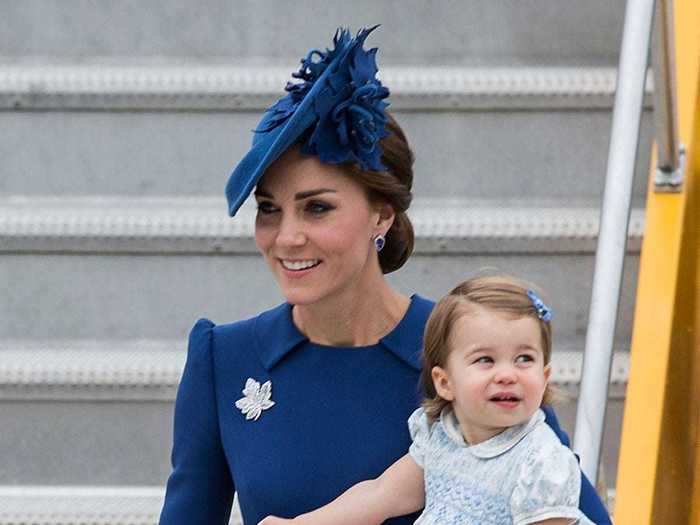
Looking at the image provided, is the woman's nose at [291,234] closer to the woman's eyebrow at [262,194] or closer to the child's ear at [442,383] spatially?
the woman's eyebrow at [262,194]

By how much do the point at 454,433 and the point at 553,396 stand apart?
12cm

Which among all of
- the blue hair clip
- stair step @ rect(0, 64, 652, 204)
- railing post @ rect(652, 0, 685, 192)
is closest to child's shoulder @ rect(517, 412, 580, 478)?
the blue hair clip

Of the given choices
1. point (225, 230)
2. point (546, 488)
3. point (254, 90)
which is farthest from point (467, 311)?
point (254, 90)

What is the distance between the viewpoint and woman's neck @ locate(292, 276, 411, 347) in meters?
1.94

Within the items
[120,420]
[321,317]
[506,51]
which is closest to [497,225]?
[506,51]

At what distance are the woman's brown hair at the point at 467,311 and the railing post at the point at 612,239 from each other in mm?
248

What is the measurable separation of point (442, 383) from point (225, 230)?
4.28 feet

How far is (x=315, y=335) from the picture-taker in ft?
6.46

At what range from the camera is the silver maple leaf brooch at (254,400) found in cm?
194

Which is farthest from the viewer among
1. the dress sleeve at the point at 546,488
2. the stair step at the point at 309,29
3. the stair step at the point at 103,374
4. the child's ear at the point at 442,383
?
the stair step at the point at 309,29

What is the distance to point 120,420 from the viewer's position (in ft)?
9.86

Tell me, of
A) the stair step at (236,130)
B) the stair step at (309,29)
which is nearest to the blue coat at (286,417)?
the stair step at (236,130)

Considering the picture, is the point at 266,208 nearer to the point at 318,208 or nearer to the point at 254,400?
the point at 318,208

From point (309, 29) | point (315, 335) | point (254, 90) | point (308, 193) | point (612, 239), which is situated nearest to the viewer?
point (308, 193)
